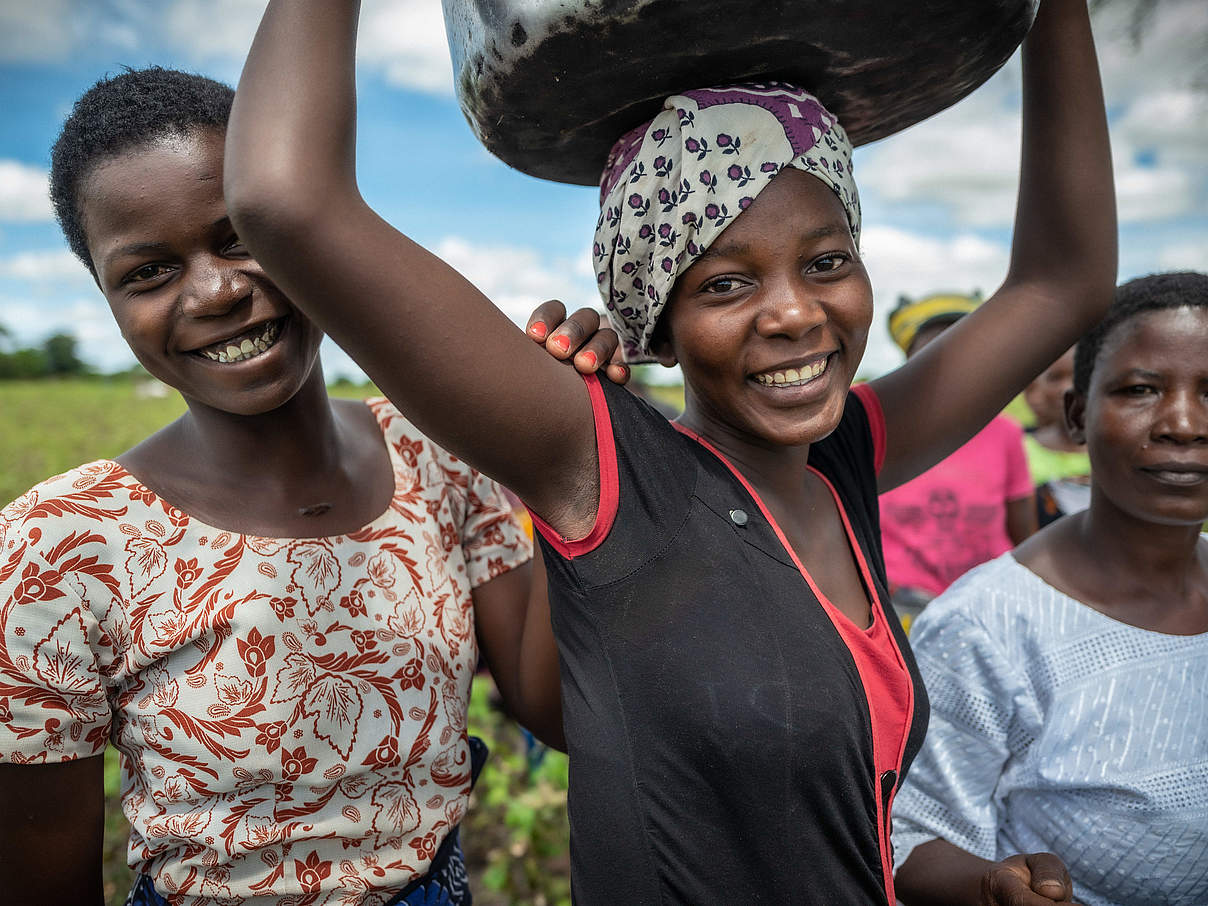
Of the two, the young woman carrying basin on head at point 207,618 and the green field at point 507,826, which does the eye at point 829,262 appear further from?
the green field at point 507,826

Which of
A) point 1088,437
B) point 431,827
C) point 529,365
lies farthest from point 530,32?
point 1088,437

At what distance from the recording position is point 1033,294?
1.82 m

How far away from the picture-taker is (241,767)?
1.43 meters

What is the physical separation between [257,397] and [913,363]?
1286mm

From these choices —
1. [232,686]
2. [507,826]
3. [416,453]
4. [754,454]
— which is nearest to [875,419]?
[754,454]

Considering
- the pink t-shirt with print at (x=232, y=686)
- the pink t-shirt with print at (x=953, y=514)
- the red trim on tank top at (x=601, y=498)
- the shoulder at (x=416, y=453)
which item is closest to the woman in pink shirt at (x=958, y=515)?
the pink t-shirt with print at (x=953, y=514)

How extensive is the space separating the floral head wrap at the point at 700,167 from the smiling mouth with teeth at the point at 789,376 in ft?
0.65

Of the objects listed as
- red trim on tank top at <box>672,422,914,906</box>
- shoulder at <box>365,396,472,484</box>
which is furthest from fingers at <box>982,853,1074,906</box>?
shoulder at <box>365,396,472,484</box>

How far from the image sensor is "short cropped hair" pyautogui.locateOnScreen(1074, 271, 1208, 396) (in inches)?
75.8

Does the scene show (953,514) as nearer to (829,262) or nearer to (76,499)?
(829,262)

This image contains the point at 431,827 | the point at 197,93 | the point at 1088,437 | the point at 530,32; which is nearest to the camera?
the point at 530,32

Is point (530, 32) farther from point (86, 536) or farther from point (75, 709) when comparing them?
point (75, 709)

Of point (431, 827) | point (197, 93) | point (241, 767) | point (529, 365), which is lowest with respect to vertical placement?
point (431, 827)

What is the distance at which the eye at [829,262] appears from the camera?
1.38 metres
